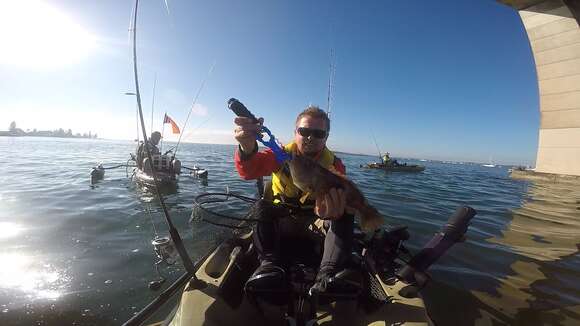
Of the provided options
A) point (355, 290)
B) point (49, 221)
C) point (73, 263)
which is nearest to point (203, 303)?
point (355, 290)

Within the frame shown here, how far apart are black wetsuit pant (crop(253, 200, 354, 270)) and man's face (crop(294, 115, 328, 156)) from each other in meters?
0.91

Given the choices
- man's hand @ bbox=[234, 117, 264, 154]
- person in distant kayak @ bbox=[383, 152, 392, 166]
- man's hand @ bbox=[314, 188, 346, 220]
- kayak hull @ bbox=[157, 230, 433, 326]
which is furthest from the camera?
person in distant kayak @ bbox=[383, 152, 392, 166]

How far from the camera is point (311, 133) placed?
371cm

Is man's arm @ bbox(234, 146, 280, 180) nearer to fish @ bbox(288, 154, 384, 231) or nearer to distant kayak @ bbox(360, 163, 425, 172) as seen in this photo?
fish @ bbox(288, 154, 384, 231)

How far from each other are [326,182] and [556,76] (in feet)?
125

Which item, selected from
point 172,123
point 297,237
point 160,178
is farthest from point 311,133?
point 172,123

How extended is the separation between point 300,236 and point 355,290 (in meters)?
1.57

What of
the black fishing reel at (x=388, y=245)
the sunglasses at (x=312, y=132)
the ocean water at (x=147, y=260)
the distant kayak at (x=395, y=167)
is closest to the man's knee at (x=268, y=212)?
the sunglasses at (x=312, y=132)

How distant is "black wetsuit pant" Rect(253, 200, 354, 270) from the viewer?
2.99 m

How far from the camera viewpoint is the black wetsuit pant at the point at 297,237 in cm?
299

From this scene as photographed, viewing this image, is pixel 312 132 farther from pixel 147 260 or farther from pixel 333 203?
pixel 147 260

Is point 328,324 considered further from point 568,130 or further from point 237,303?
point 568,130

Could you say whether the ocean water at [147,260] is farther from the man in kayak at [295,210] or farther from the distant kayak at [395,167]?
the distant kayak at [395,167]

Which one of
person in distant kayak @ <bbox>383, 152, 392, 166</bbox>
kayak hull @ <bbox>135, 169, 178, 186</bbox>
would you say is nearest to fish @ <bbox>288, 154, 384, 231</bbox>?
kayak hull @ <bbox>135, 169, 178, 186</bbox>
